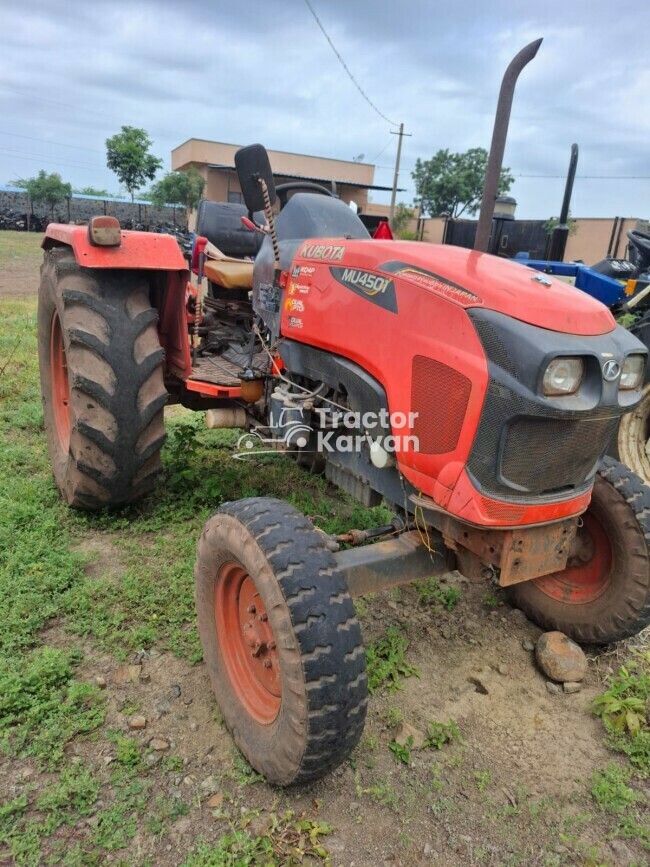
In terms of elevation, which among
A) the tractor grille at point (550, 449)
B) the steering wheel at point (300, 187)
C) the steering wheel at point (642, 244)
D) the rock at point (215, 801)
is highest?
the steering wheel at point (300, 187)

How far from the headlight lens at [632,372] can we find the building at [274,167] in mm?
27980

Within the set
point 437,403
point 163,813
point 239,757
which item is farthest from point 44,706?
point 437,403

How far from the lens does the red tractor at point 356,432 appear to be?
1799mm

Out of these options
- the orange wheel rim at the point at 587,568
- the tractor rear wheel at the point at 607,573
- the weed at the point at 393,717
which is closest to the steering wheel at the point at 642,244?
the tractor rear wheel at the point at 607,573

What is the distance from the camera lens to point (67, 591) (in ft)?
9.07

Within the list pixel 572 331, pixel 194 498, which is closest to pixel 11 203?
pixel 194 498

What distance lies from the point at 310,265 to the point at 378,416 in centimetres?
76

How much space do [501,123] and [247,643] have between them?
1875 millimetres

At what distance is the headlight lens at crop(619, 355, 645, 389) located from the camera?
1995 mm

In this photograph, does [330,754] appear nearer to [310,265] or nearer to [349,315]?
[349,315]

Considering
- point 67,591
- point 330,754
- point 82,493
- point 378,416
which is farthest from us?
point 82,493

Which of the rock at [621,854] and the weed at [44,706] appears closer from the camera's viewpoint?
the rock at [621,854]

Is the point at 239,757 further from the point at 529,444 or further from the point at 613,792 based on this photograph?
the point at 529,444

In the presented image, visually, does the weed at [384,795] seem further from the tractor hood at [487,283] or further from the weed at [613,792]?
the tractor hood at [487,283]
